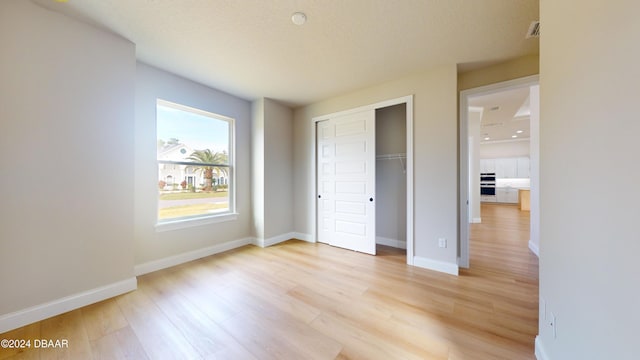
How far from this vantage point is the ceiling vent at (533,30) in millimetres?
2068

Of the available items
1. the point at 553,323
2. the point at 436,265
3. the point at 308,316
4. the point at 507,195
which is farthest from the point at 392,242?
the point at 507,195

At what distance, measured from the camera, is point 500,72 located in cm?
282

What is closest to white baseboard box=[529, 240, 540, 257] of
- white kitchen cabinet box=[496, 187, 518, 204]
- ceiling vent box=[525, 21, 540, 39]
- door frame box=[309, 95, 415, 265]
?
door frame box=[309, 95, 415, 265]

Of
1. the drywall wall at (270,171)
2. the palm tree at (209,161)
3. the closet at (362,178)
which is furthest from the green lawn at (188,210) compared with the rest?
the closet at (362,178)

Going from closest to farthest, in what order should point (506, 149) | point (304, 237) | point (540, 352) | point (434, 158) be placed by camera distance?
point (540, 352) → point (434, 158) → point (304, 237) → point (506, 149)

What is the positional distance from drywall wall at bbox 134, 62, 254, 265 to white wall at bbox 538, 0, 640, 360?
385cm

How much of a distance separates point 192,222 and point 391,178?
11.1 feet

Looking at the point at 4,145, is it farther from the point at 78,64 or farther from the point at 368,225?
the point at 368,225

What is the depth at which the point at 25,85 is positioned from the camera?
184 centimetres

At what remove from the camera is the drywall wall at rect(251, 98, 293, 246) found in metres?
3.98

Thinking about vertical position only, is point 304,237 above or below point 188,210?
below

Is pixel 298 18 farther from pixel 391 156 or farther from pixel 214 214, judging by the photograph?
pixel 214 214

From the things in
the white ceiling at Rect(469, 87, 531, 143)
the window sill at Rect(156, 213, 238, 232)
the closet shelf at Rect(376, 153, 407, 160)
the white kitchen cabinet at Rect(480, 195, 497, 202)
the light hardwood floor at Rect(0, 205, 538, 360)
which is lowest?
the light hardwood floor at Rect(0, 205, 538, 360)

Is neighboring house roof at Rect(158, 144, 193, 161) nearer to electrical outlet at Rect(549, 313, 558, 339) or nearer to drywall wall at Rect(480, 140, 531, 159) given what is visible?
electrical outlet at Rect(549, 313, 558, 339)
